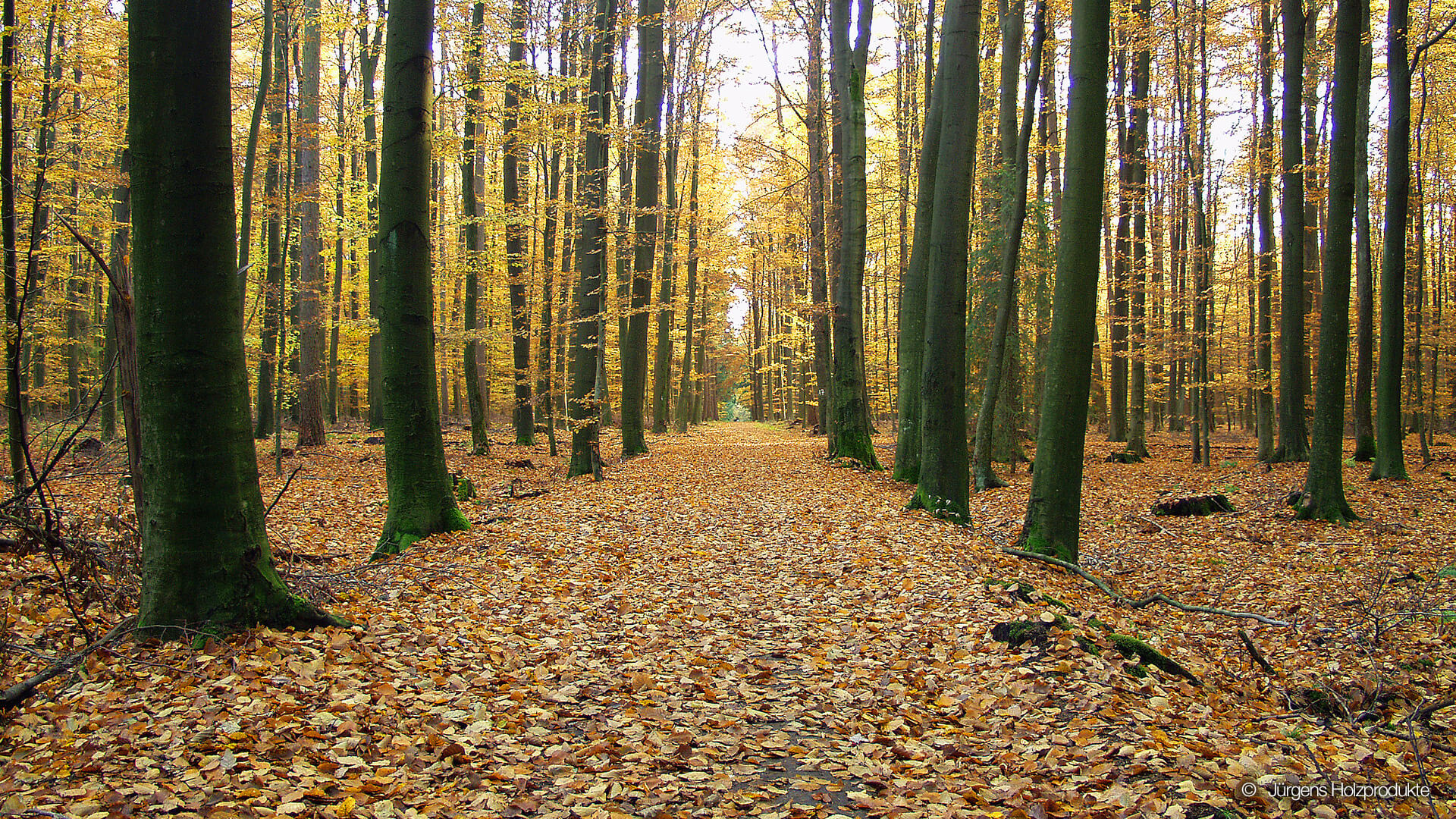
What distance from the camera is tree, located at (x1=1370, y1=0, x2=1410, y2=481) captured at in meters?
11.0

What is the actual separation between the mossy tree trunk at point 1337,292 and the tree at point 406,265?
11114 mm

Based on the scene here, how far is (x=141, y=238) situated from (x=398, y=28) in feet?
14.7

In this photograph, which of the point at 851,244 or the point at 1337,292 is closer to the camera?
the point at 1337,292

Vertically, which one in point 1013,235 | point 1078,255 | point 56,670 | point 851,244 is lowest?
point 56,670

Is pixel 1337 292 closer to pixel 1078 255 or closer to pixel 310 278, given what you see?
pixel 1078 255

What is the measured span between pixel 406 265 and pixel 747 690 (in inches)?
213

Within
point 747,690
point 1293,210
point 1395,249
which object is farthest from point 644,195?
point 1395,249

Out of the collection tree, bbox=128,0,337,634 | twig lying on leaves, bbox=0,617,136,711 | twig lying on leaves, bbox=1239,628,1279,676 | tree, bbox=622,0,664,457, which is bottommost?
twig lying on leaves, bbox=1239,628,1279,676

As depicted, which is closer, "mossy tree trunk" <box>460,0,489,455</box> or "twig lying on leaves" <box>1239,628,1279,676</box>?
"twig lying on leaves" <box>1239,628,1279,676</box>

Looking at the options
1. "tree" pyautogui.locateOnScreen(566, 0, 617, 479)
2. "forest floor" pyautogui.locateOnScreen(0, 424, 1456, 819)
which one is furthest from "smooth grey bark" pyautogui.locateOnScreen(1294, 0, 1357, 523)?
"tree" pyautogui.locateOnScreen(566, 0, 617, 479)

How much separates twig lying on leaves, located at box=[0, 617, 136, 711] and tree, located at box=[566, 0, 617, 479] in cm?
854

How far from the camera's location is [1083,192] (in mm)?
6777

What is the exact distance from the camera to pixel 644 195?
585 inches

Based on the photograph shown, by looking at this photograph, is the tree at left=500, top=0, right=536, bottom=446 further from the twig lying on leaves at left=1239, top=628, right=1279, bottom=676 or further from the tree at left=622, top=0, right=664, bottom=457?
the twig lying on leaves at left=1239, top=628, right=1279, bottom=676
